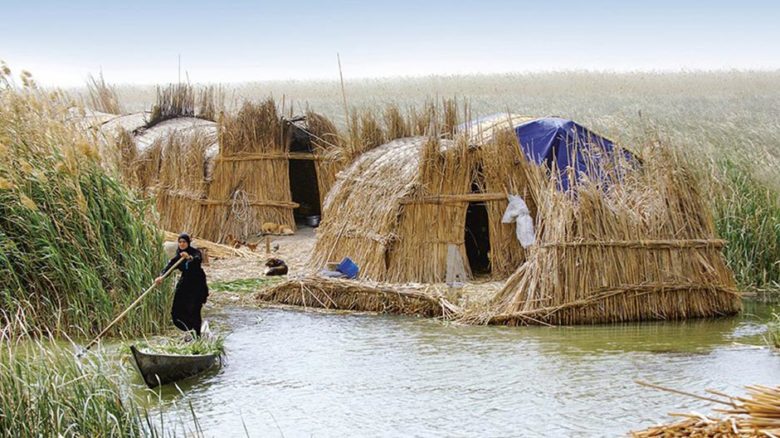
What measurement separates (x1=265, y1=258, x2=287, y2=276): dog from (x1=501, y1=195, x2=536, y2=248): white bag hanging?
12.2 feet

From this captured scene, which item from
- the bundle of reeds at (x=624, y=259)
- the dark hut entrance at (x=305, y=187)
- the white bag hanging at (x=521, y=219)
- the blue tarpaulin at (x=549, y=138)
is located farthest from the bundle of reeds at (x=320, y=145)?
the bundle of reeds at (x=624, y=259)

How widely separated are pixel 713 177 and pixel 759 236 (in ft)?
3.84

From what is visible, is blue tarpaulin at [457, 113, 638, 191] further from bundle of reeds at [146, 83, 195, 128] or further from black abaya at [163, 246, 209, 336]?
bundle of reeds at [146, 83, 195, 128]

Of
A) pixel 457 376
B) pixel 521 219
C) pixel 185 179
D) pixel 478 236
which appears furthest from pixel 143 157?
pixel 457 376

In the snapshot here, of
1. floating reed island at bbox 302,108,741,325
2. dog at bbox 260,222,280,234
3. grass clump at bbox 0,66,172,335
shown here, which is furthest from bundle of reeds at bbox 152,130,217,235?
grass clump at bbox 0,66,172,335

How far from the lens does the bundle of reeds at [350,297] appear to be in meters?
14.8

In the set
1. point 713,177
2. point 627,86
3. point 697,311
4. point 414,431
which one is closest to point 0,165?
point 414,431

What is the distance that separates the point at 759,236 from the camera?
633 inches

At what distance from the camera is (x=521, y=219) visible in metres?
16.2

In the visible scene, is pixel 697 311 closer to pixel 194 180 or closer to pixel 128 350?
pixel 128 350

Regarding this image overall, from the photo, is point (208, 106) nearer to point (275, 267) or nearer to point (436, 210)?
point (275, 267)

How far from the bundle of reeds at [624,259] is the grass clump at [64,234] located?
424 cm

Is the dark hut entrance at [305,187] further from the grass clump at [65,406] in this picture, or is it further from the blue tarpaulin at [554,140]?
the grass clump at [65,406]

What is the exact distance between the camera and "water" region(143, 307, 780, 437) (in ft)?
31.7
